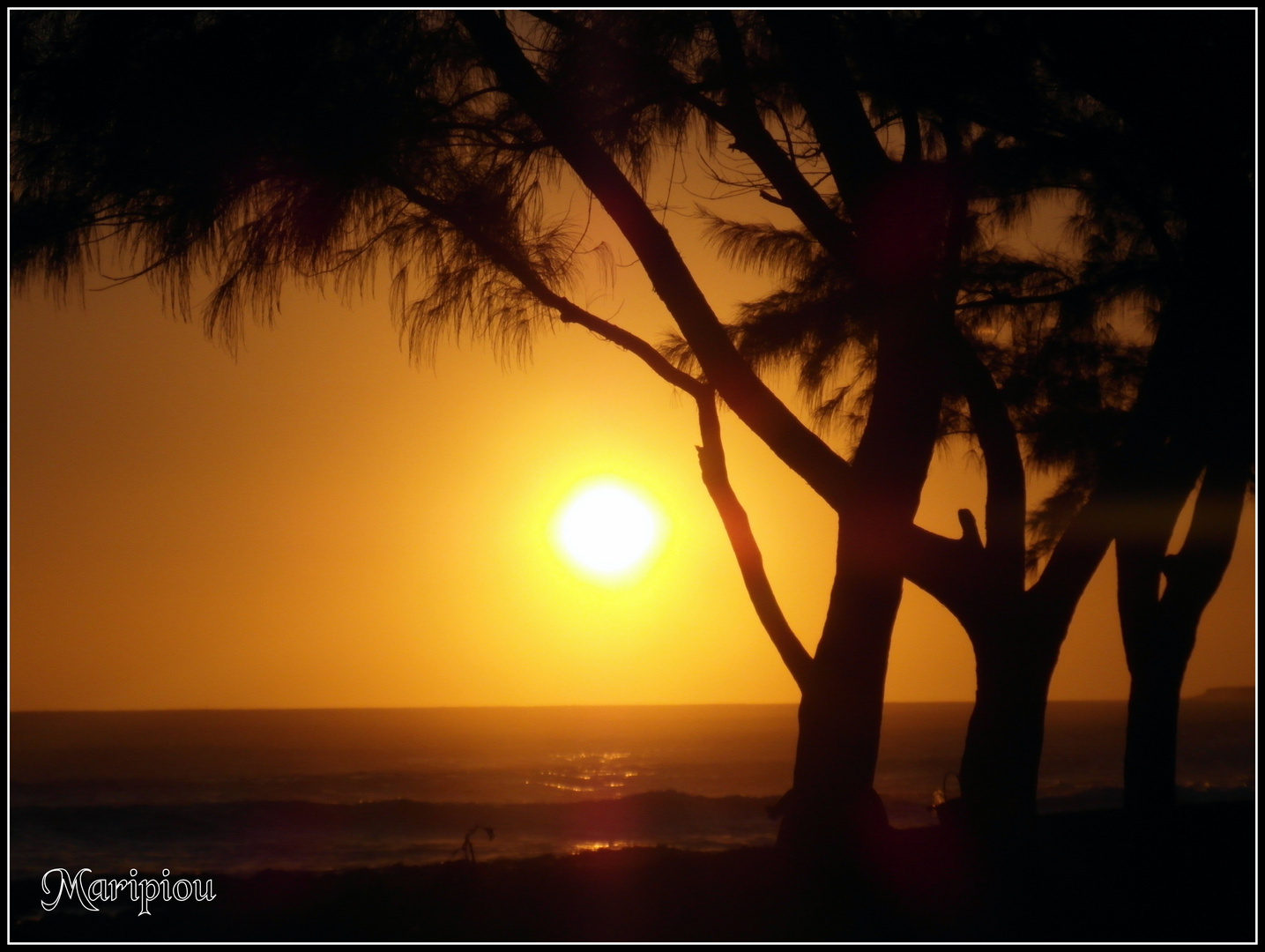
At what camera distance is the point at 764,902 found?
2.95m

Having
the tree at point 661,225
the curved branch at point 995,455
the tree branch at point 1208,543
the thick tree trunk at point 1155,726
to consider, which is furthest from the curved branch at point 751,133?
the thick tree trunk at point 1155,726

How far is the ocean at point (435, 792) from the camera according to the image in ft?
62.8

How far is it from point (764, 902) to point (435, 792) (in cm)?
2915

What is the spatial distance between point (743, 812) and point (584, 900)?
71.3 ft

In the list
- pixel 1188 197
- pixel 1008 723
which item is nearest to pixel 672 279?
pixel 1188 197

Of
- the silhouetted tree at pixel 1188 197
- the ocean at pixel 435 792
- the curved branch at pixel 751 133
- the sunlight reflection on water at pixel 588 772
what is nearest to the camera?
the silhouetted tree at pixel 1188 197

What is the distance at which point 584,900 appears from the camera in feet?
10.3

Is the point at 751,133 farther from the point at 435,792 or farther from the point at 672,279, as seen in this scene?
the point at 435,792

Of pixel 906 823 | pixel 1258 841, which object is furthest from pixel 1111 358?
pixel 906 823

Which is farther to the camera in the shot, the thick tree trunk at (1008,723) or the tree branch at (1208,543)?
the tree branch at (1208,543)

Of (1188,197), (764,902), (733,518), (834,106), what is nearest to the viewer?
(764,902)

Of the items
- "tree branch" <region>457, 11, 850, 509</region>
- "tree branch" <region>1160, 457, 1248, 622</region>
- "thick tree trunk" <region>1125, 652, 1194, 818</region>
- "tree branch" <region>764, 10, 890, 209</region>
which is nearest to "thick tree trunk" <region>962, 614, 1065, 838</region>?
"tree branch" <region>457, 11, 850, 509</region>

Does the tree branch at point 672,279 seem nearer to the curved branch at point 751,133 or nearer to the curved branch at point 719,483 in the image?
the curved branch at point 719,483

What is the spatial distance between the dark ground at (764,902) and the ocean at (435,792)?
1.84ft
